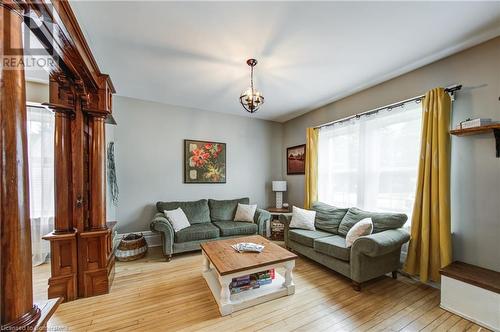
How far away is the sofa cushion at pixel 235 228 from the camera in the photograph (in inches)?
139

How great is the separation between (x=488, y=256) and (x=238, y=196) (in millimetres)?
3717

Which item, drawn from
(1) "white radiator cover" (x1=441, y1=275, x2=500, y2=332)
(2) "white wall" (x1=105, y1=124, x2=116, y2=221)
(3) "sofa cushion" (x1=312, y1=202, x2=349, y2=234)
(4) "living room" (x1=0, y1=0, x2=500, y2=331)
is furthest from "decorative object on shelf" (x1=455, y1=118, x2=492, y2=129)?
(2) "white wall" (x1=105, y1=124, x2=116, y2=221)

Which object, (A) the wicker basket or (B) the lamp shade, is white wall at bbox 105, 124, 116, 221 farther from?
(B) the lamp shade

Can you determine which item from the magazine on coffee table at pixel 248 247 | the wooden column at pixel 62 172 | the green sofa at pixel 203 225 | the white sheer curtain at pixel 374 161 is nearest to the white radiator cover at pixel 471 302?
the white sheer curtain at pixel 374 161

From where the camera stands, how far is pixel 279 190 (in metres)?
4.61

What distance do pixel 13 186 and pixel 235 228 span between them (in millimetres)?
3032

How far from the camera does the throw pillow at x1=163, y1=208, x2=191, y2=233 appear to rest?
10.9ft

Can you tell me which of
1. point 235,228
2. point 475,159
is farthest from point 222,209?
point 475,159

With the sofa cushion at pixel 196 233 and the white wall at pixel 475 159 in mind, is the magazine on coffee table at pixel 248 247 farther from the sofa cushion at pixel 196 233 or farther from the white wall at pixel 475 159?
the white wall at pixel 475 159

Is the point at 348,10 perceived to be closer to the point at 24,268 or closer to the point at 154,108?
the point at 24,268

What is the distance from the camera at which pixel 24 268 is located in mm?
841

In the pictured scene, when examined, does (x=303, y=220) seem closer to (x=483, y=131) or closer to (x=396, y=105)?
(x=396, y=105)

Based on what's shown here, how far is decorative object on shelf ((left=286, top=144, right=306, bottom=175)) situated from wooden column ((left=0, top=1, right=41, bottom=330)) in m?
4.12

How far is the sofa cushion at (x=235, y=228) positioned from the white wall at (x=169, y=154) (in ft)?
2.57
